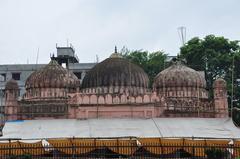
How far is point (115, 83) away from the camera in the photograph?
23.5 metres

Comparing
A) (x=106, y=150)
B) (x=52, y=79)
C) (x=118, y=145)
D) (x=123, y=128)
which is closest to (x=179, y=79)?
(x=123, y=128)

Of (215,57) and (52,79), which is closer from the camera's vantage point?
(52,79)

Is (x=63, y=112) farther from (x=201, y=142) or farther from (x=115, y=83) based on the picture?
(x=201, y=142)

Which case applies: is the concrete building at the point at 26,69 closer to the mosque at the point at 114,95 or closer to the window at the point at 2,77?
the window at the point at 2,77

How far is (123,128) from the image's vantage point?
788 inches

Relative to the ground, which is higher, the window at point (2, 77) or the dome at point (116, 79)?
the window at point (2, 77)

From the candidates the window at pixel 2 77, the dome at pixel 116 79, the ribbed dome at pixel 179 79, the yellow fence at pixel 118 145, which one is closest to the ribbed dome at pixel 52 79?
the dome at pixel 116 79

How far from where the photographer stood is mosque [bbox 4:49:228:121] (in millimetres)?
21875

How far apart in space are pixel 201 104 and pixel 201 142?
624cm

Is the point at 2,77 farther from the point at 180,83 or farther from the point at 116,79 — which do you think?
the point at 180,83

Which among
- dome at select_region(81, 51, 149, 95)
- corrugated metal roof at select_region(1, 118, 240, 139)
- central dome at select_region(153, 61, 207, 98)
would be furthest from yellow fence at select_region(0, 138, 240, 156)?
central dome at select_region(153, 61, 207, 98)

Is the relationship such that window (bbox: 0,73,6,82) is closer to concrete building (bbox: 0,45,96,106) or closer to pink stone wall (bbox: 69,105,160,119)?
concrete building (bbox: 0,45,96,106)

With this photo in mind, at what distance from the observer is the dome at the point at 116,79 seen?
2348 centimetres

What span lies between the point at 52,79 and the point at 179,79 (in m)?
7.28
